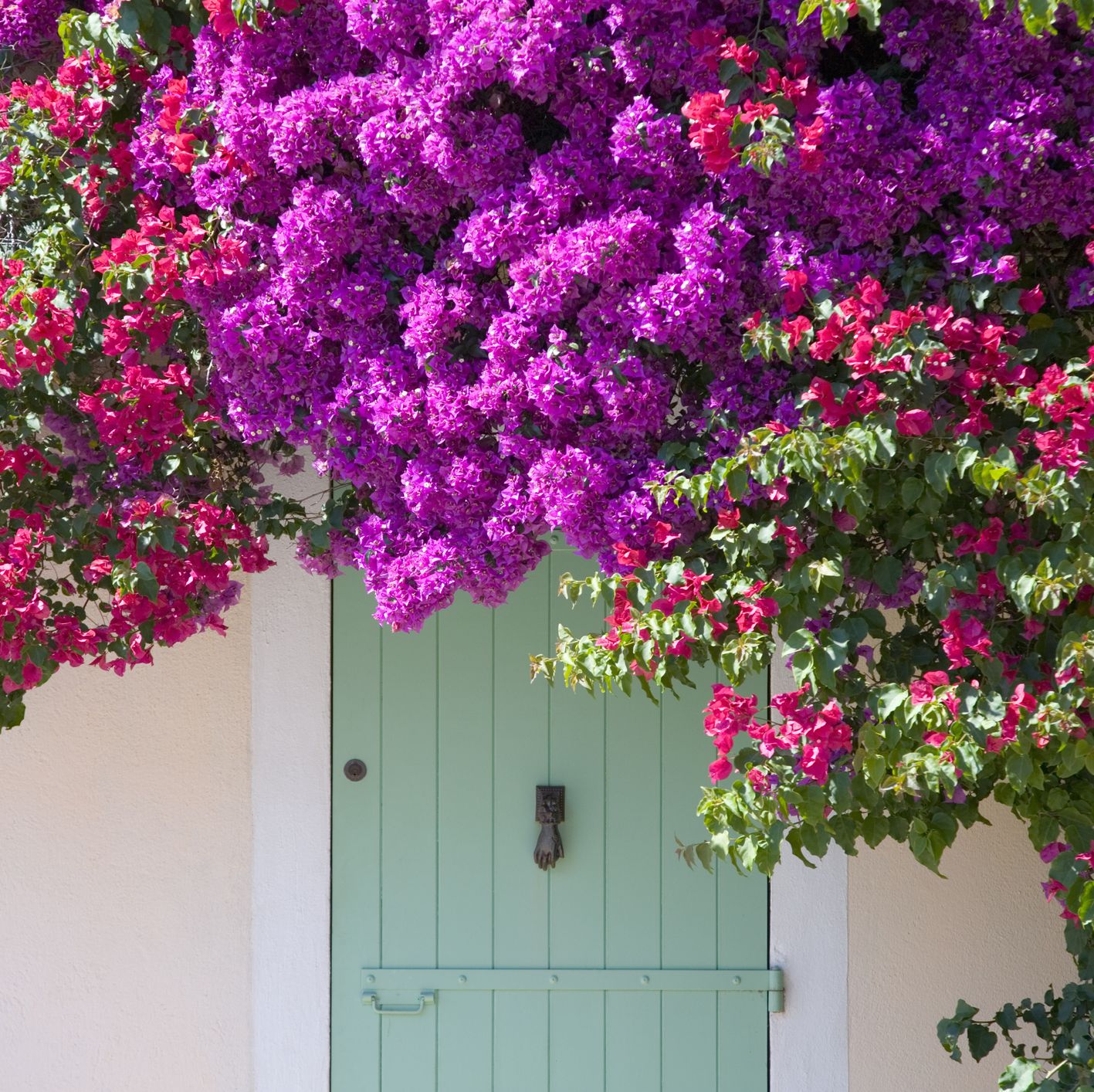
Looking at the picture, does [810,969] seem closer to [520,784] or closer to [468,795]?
[520,784]

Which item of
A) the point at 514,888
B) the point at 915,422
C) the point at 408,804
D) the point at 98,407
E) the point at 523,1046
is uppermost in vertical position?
the point at 98,407

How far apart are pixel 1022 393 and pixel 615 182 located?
0.83 meters

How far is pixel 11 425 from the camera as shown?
2766 millimetres

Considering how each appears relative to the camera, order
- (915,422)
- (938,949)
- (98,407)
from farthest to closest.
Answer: (938,949) < (98,407) < (915,422)

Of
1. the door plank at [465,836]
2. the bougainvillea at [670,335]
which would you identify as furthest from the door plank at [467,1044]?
the bougainvillea at [670,335]

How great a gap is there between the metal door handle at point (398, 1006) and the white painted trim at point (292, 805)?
0.12m

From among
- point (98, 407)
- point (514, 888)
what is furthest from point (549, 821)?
point (98, 407)

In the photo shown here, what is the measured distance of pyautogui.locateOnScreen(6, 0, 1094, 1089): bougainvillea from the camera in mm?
2047

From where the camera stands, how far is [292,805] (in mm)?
3340

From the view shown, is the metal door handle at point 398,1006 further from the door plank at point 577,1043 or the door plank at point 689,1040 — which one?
the door plank at point 689,1040

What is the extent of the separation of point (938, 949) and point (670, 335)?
1.98 meters

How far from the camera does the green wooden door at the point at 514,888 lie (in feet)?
10.9

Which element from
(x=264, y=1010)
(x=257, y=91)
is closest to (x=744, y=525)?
(x=257, y=91)

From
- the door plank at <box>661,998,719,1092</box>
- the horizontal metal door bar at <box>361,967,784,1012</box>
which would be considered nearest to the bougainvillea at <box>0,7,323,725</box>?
the horizontal metal door bar at <box>361,967,784,1012</box>
